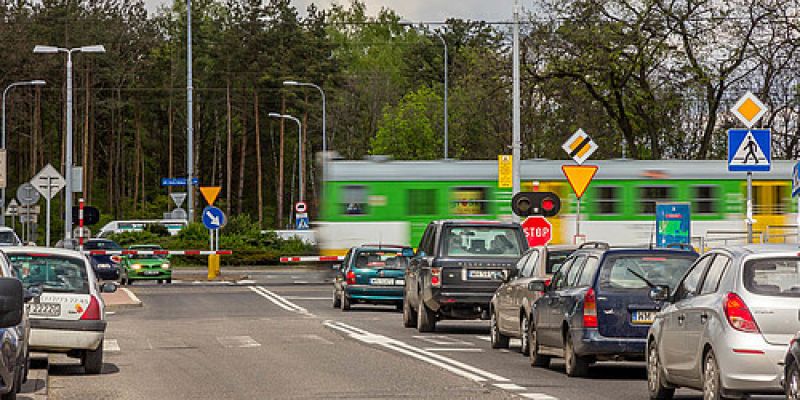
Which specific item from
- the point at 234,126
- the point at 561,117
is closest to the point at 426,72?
the point at 234,126

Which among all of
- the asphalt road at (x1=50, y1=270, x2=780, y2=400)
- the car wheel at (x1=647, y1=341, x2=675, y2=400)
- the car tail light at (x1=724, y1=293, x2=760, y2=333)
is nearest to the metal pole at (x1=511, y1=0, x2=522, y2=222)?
the asphalt road at (x1=50, y1=270, x2=780, y2=400)

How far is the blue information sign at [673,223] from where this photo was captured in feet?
88.5

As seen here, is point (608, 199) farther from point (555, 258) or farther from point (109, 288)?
point (109, 288)

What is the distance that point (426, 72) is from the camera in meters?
113

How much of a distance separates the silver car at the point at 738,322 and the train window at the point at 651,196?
2947 cm

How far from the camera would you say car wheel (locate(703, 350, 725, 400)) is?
1294 cm

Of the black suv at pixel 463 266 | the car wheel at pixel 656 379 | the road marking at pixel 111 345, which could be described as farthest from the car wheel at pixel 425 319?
the car wheel at pixel 656 379

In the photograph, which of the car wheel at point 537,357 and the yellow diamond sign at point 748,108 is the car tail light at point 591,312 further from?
the yellow diamond sign at point 748,108

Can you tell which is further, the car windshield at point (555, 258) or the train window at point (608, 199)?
the train window at point (608, 199)

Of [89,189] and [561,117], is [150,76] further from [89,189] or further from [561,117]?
[561,117]

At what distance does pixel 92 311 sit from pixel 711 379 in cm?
758

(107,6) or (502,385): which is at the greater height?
(107,6)

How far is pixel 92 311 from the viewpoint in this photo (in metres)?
17.9

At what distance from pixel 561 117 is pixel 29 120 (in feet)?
149
